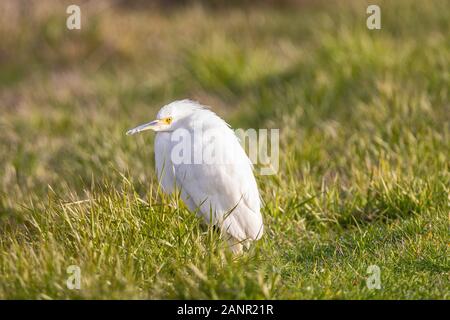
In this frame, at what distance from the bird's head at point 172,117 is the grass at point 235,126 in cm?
38

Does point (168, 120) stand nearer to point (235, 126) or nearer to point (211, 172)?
point (211, 172)

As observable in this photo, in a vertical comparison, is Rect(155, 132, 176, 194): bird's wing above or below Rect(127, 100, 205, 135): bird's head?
below

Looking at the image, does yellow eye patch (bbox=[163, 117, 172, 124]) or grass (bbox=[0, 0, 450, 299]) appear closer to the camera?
grass (bbox=[0, 0, 450, 299])

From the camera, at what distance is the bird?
4.77 metres

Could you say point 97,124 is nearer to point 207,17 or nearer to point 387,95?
point 387,95

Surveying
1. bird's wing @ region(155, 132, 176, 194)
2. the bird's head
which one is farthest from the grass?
the bird's head

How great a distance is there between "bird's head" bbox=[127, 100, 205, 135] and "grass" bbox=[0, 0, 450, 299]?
0.38 metres

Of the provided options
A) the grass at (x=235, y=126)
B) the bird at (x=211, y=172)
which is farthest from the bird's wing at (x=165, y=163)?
the grass at (x=235, y=126)

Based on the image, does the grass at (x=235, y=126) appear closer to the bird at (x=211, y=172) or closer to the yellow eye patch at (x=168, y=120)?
the bird at (x=211, y=172)

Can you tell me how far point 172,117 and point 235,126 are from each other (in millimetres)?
3445

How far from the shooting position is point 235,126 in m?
8.37

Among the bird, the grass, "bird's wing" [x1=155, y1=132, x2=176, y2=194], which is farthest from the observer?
"bird's wing" [x1=155, y1=132, x2=176, y2=194]

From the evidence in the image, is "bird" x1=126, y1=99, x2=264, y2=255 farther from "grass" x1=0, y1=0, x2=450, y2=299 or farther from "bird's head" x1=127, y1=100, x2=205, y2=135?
"grass" x1=0, y1=0, x2=450, y2=299

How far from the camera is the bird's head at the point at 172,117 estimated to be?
492cm
